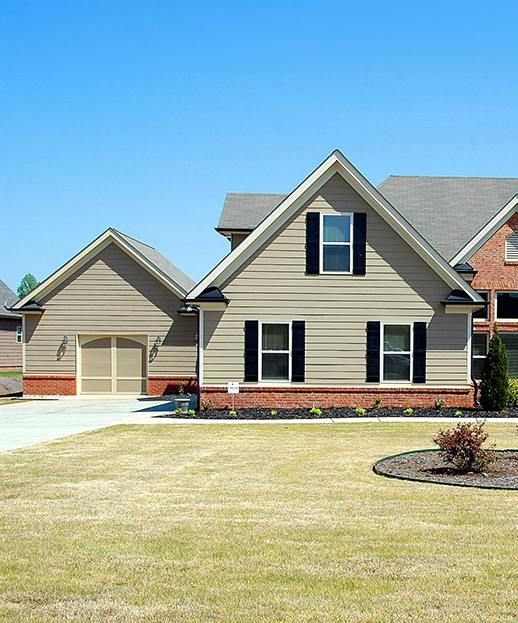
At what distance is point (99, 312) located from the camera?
101ft

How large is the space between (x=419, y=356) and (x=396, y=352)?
0.68 metres

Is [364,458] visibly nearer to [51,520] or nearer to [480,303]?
[51,520]

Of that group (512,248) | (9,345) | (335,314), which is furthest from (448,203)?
(9,345)

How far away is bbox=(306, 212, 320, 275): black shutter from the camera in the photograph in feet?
75.0

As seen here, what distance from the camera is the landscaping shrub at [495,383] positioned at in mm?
22453

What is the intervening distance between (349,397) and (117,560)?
1637 cm

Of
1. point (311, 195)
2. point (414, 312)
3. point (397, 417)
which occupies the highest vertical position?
point (311, 195)

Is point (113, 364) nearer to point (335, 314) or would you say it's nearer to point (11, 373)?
point (335, 314)

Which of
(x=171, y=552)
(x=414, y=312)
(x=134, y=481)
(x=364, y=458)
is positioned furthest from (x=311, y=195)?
(x=171, y=552)

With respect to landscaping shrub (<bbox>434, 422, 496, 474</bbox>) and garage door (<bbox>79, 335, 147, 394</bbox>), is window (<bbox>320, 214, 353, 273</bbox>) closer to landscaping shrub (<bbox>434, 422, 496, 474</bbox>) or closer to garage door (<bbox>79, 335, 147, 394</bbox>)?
garage door (<bbox>79, 335, 147, 394</bbox>)

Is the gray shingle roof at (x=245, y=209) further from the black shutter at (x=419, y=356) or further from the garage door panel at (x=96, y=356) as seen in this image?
the black shutter at (x=419, y=356)

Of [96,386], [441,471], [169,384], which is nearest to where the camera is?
[441,471]

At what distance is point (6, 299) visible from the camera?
5025cm

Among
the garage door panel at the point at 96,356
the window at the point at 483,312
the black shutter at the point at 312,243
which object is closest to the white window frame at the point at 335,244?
the black shutter at the point at 312,243
